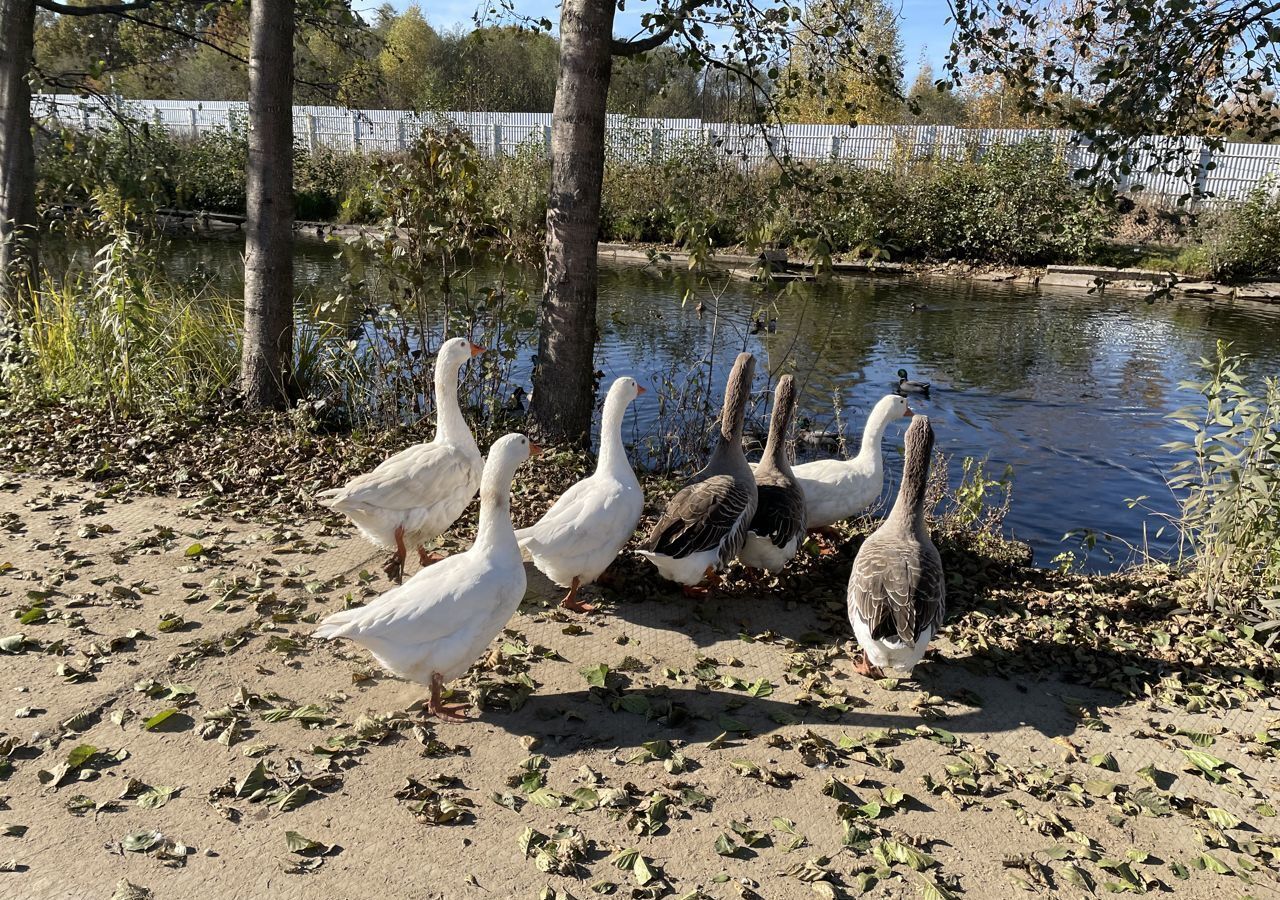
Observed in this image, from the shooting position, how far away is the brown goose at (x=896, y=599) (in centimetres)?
477

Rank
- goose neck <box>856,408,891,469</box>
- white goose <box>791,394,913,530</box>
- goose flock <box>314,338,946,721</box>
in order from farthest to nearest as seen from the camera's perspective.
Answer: goose neck <box>856,408,891,469</box>, white goose <box>791,394,913,530</box>, goose flock <box>314,338,946,721</box>

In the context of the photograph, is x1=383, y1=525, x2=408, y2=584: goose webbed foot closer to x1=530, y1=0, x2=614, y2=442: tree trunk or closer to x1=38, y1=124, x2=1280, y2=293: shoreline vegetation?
x1=530, y1=0, x2=614, y2=442: tree trunk

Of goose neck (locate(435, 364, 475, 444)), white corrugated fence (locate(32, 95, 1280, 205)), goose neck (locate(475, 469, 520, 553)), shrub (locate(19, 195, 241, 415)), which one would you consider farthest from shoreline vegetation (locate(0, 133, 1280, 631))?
white corrugated fence (locate(32, 95, 1280, 205))

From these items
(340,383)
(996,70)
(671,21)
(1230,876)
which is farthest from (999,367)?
(1230,876)

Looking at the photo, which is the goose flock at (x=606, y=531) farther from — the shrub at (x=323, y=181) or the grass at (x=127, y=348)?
the shrub at (x=323, y=181)

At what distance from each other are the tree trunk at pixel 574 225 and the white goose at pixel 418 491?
1492 millimetres

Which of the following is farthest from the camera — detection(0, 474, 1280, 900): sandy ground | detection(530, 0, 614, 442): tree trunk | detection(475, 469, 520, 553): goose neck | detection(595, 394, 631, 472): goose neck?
detection(530, 0, 614, 442): tree trunk

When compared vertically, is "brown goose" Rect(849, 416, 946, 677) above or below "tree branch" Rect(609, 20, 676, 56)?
below

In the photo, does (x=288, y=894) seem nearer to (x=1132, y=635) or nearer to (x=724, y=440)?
(x=724, y=440)

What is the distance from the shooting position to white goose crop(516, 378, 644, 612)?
5316mm

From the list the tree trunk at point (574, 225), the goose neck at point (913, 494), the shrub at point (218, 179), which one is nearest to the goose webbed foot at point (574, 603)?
the goose neck at point (913, 494)

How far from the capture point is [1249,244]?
2570cm

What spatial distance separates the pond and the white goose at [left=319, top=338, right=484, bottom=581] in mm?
3000

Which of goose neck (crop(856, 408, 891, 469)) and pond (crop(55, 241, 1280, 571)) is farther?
pond (crop(55, 241, 1280, 571))
